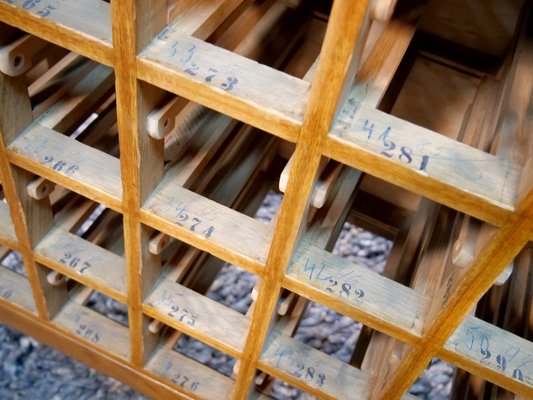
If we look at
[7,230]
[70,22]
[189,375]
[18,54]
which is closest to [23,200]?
[7,230]

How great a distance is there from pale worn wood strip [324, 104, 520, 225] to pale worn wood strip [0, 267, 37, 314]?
83cm

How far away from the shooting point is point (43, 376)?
53.4 inches

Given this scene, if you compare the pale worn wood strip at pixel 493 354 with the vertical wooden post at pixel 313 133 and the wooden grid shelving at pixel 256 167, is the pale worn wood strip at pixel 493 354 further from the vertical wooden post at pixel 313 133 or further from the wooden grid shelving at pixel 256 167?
the vertical wooden post at pixel 313 133

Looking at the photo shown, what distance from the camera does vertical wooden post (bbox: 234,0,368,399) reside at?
467 mm

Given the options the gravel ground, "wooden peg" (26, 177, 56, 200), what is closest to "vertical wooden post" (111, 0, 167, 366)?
"wooden peg" (26, 177, 56, 200)

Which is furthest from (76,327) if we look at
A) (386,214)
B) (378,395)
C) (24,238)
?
(386,214)

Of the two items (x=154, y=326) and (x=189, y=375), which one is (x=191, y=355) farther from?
(x=154, y=326)

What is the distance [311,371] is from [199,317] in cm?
19

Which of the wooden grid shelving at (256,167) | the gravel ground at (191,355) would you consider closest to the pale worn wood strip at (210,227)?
the wooden grid shelving at (256,167)

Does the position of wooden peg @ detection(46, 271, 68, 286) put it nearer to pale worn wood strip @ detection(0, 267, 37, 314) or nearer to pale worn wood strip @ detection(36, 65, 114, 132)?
pale worn wood strip @ detection(0, 267, 37, 314)

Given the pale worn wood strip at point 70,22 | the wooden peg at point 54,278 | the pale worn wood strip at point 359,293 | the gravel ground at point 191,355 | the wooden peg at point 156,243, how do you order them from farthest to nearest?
the gravel ground at point 191,355, the wooden peg at point 54,278, the wooden peg at point 156,243, the pale worn wood strip at point 359,293, the pale worn wood strip at point 70,22

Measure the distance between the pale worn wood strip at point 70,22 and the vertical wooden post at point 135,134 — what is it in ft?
0.09

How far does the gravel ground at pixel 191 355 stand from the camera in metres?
1.34

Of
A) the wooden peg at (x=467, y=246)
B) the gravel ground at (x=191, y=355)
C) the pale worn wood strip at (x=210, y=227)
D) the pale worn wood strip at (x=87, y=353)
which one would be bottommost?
the gravel ground at (x=191, y=355)
